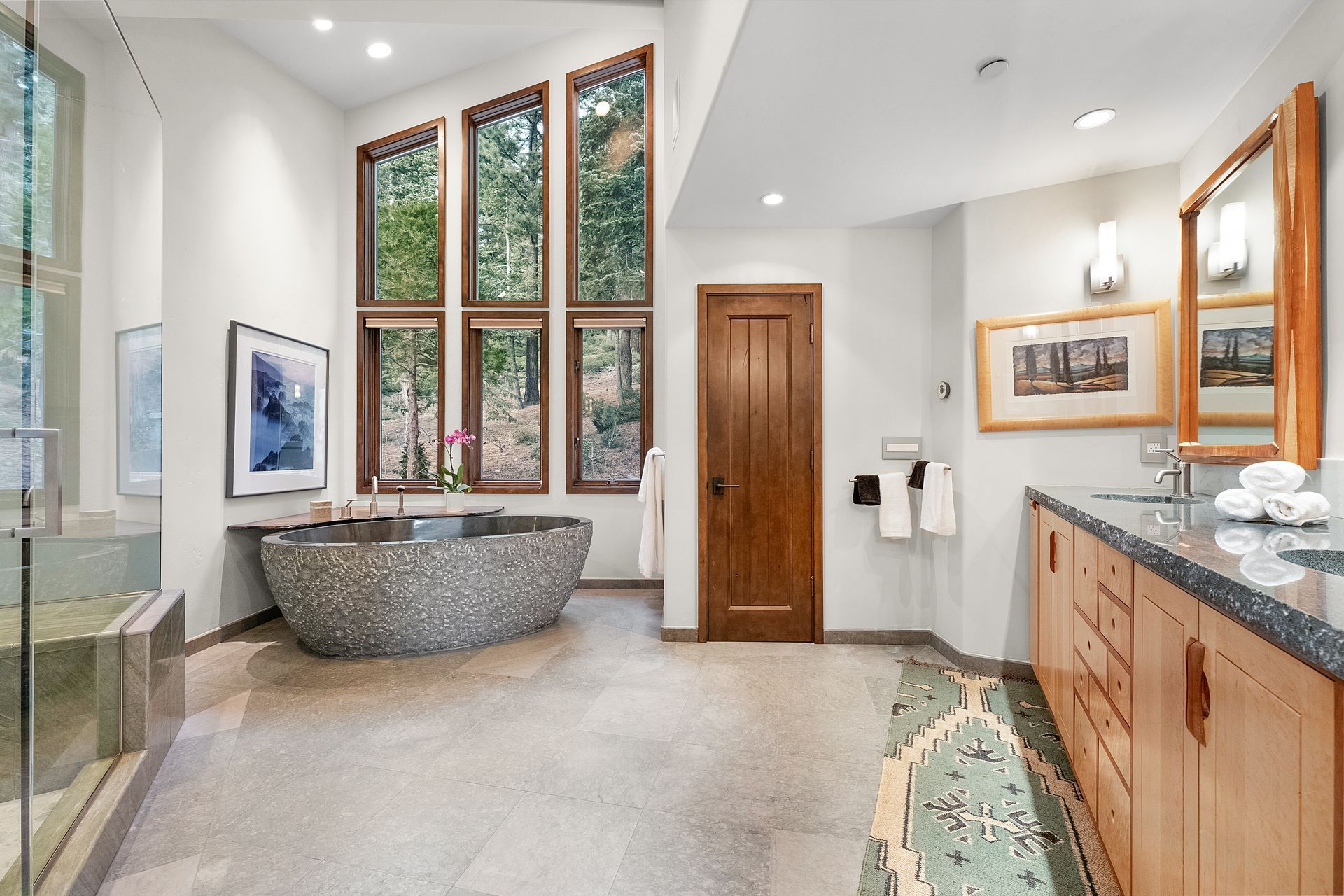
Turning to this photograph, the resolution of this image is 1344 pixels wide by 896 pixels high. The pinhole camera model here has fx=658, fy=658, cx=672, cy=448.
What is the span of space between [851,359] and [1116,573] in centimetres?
226

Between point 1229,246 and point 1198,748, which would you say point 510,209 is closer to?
point 1229,246

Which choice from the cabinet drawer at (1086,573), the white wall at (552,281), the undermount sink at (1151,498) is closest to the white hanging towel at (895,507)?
the undermount sink at (1151,498)

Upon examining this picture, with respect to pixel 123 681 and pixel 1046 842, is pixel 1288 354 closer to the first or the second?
pixel 1046 842

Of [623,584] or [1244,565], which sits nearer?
[1244,565]

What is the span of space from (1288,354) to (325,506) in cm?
489

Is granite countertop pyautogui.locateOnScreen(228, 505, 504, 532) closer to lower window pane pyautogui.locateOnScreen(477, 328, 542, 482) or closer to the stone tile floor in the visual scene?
lower window pane pyautogui.locateOnScreen(477, 328, 542, 482)

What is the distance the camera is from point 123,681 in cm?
213

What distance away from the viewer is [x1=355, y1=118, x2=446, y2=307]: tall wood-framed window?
5242mm

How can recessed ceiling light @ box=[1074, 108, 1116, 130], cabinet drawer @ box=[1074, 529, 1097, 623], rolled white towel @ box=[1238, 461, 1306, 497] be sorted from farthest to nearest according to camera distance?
recessed ceiling light @ box=[1074, 108, 1116, 130]
cabinet drawer @ box=[1074, 529, 1097, 623]
rolled white towel @ box=[1238, 461, 1306, 497]

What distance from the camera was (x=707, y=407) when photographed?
3768 mm

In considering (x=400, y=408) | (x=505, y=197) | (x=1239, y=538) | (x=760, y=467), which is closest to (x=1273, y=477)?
(x=1239, y=538)

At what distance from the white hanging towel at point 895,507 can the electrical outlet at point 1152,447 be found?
107cm

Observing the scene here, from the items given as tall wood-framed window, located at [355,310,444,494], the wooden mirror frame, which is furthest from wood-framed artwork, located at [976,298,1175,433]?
tall wood-framed window, located at [355,310,444,494]

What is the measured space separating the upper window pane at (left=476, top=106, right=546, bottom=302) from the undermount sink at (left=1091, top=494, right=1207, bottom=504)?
4.08 metres
